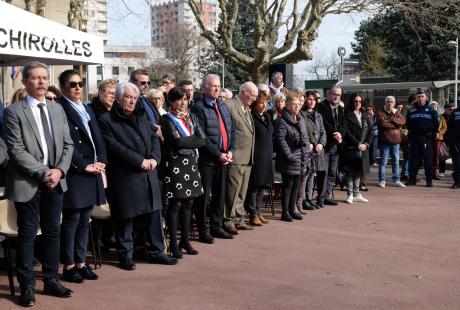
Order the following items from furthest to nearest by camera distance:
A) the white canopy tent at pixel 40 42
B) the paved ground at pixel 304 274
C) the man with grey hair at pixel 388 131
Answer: the man with grey hair at pixel 388 131
the white canopy tent at pixel 40 42
the paved ground at pixel 304 274

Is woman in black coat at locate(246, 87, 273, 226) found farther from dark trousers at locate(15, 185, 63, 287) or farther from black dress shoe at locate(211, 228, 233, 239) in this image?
dark trousers at locate(15, 185, 63, 287)

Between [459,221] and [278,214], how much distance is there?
277 cm

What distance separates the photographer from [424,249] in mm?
7652

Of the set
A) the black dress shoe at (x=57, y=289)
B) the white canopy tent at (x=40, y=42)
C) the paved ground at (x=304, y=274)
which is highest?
the white canopy tent at (x=40, y=42)

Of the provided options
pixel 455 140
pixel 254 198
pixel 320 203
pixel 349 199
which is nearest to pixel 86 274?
pixel 254 198

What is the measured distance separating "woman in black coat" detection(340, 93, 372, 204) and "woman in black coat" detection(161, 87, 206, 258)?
4934 millimetres

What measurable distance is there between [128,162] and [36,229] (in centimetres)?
128

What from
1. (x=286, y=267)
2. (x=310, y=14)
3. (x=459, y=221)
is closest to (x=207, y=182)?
(x=286, y=267)

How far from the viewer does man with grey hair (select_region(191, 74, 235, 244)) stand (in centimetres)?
768

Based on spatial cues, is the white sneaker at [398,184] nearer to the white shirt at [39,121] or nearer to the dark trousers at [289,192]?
the dark trousers at [289,192]

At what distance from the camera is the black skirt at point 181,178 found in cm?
682

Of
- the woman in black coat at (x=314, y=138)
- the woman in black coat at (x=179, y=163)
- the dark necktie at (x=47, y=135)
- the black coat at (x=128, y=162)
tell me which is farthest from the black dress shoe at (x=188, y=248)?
the woman in black coat at (x=314, y=138)

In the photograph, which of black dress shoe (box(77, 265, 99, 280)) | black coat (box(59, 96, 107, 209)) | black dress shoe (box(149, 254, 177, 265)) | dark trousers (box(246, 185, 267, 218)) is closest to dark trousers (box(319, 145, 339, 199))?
dark trousers (box(246, 185, 267, 218))

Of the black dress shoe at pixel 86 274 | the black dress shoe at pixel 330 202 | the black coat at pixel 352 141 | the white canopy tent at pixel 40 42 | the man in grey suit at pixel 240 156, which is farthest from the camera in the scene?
the black coat at pixel 352 141
